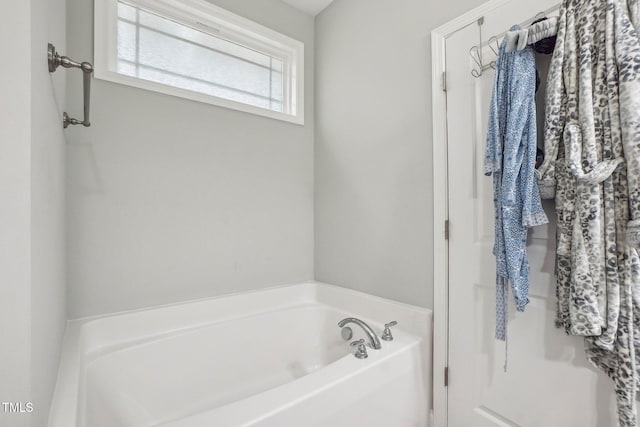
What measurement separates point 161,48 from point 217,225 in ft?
3.62

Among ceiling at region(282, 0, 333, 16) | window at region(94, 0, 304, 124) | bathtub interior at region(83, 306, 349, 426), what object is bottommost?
bathtub interior at region(83, 306, 349, 426)

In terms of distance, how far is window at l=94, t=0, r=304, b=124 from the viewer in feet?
5.37

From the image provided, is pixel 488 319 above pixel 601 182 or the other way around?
the other way around

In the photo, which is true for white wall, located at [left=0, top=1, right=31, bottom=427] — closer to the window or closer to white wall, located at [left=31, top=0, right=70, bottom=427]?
white wall, located at [left=31, top=0, right=70, bottom=427]

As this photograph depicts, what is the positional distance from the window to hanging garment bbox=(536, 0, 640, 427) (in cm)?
165

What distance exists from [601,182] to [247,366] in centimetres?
184

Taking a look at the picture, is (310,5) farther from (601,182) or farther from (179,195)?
(601,182)

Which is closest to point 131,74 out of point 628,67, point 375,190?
point 375,190

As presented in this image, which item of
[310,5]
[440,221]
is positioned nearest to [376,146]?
[440,221]

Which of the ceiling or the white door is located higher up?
the ceiling

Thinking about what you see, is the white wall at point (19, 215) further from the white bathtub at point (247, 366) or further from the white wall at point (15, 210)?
the white bathtub at point (247, 366)

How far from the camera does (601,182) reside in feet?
3.23

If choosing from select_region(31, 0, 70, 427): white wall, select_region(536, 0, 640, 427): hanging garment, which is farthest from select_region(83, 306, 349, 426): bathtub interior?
select_region(536, 0, 640, 427): hanging garment

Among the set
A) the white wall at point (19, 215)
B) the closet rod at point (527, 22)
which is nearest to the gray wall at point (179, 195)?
the white wall at point (19, 215)
